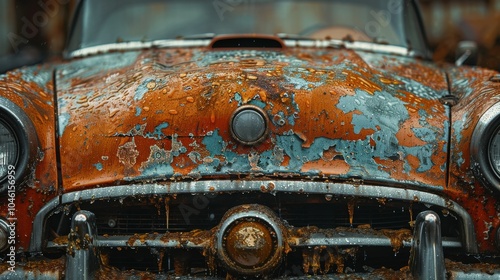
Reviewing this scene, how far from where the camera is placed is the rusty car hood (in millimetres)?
3598

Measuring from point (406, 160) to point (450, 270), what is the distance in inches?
18.4

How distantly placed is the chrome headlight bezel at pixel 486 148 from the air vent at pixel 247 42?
1345 millimetres

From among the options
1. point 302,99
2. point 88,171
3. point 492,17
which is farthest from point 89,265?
point 492,17

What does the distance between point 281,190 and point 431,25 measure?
41.9ft

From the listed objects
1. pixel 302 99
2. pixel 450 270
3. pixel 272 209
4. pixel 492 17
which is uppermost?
pixel 492 17

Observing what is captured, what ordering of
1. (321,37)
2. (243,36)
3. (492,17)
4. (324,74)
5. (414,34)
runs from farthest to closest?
(492,17) → (414,34) → (321,37) → (243,36) → (324,74)

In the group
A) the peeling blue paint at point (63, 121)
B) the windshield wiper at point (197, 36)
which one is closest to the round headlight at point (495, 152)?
the peeling blue paint at point (63, 121)

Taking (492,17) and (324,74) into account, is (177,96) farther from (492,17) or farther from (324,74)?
(492,17)

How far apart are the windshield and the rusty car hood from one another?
1199 millimetres

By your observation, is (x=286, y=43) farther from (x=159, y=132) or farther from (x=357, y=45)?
(x=159, y=132)

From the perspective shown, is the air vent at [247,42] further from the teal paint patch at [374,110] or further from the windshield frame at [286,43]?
the teal paint patch at [374,110]

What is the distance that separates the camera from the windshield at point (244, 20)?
5.16m

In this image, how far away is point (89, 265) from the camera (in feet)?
11.2

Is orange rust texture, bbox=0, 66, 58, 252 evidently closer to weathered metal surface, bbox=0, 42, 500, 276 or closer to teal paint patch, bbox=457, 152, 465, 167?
weathered metal surface, bbox=0, 42, 500, 276
